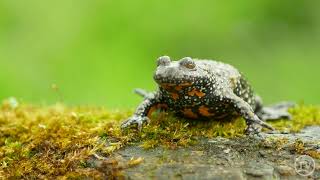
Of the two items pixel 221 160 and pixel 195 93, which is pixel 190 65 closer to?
pixel 195 93

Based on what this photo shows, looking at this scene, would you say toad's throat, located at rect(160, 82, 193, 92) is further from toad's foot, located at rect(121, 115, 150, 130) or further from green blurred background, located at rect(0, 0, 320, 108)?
green blurred background, located at rect(0, 0, 320, 108)

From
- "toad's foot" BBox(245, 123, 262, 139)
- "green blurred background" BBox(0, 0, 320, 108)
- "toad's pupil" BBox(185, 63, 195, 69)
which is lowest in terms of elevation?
"toad's foot" BBox(245, 123, 262, 139)

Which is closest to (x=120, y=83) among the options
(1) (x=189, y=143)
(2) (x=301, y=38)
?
(2) (x=301, y=38)

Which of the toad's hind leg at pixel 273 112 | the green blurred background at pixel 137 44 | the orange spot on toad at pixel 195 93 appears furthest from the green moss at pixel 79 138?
the green blurred background at pixel 137 44

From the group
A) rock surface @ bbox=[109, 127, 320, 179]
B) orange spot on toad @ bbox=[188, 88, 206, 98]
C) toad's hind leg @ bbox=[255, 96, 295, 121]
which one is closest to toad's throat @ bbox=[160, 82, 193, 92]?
orange spot on toad @ bbox=[188, 88, 206, 98]

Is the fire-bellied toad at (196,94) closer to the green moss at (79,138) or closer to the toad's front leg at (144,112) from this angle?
the toad's front leg at (144,112)

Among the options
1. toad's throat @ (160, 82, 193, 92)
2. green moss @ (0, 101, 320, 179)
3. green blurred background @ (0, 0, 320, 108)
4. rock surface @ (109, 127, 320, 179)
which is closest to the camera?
rock surface @ (109, 127, 320, 179)

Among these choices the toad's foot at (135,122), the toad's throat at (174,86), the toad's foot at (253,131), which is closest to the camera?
the toad's throat at (174,86)
